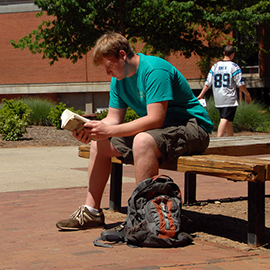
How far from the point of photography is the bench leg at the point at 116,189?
14.1 ft

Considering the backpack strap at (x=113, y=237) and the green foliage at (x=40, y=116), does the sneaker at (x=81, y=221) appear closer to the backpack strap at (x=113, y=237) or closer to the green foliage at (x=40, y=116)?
the backpack strap at (x=113, y=237)

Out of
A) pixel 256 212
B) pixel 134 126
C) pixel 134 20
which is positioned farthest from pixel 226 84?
pixel 134 20

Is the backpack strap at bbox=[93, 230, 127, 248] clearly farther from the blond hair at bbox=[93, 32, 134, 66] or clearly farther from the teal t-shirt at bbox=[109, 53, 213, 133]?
the blond hair at bbox=[93, 32, 134, 66]

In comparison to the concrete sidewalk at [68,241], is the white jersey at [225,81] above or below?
above

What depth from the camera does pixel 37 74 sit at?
3095 centimetres

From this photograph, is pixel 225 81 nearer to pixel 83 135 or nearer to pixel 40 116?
pixel 83 135

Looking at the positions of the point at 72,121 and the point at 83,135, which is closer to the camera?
the point at 72,121

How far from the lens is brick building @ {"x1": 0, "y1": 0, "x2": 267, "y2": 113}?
99.0ft

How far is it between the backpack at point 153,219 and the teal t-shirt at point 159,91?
1.99ft

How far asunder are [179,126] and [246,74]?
81.2ft

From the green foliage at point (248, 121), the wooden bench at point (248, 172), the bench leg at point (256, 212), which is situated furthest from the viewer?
the green foliage at point (248, 121)

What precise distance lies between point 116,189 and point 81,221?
31.9 inches

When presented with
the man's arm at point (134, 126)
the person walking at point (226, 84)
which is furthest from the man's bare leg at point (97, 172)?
the person walking at point (226, 84)


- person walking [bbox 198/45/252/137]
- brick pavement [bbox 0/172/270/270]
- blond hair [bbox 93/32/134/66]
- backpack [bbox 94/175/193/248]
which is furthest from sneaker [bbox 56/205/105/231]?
person walking [bbox 198/45/252/137]
